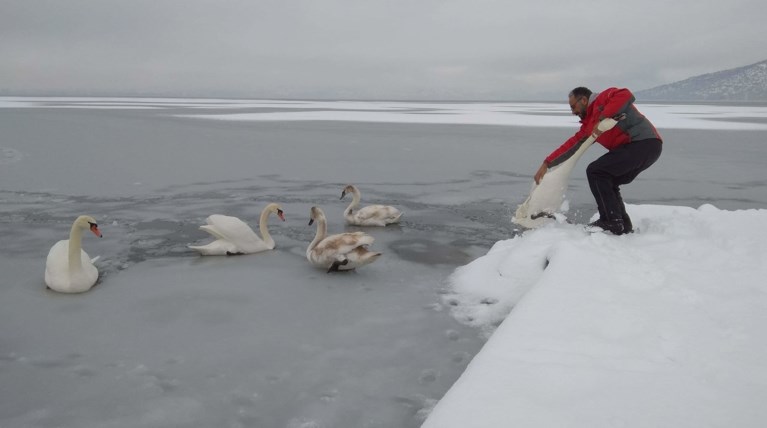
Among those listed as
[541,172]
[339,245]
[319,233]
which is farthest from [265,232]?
[541,172]

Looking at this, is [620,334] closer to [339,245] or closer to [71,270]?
[339,245]

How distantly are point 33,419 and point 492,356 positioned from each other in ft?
8.52

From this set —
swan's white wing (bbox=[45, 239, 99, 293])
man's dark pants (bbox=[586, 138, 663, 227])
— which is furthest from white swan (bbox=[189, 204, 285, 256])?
man's dark pants (bbox=[586, 138, 663, 227])

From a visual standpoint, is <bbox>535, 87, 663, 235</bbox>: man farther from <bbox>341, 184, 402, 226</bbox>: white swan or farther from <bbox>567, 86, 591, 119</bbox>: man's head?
<bbox>341, 184, 402, 226</bbox>: white swan

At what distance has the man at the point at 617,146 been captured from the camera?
18.9ft

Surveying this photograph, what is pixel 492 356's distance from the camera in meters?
2.94

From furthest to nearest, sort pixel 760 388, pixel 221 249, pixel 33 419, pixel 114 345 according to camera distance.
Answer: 1. pixel 221 249
2. pixel 114 345
3. pixel 33 419
4. pixel 760 388

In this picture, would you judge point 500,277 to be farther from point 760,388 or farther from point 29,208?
point 29,208

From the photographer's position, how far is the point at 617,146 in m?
6.02

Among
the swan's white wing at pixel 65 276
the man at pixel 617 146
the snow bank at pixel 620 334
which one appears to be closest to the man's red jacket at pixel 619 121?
the man at pixel 617 146

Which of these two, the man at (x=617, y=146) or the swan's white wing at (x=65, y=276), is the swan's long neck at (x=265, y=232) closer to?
the swan's white wing at (x=65, y=276)

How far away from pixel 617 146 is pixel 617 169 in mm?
→ 290

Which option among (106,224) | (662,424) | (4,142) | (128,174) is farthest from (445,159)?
(4,142)

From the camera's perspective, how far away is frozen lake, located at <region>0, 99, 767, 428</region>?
3314 mm
